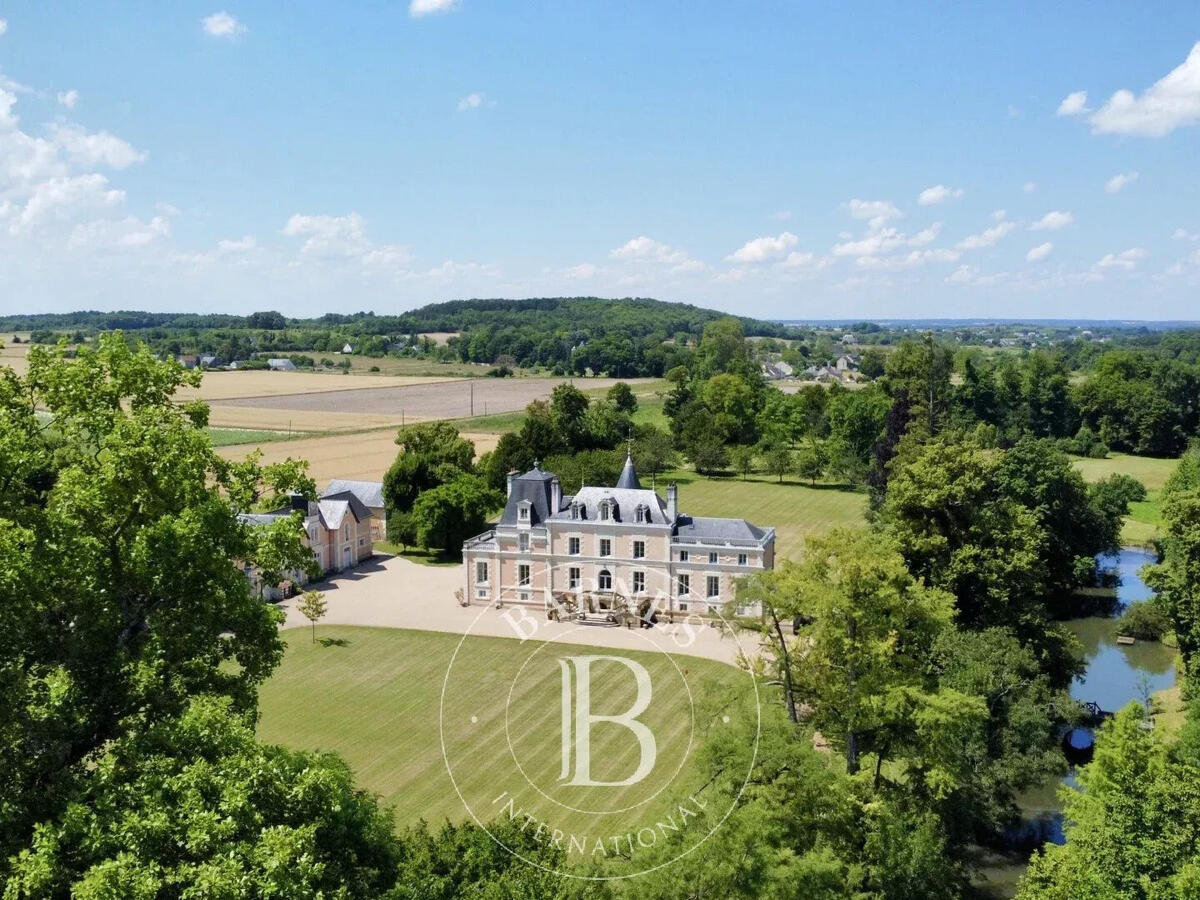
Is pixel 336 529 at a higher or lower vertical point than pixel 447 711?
higher

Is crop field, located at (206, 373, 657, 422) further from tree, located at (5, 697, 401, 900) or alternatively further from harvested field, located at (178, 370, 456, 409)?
tree, located at (5, 697, 401, 900)

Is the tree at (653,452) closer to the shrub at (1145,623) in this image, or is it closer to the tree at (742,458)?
the tree at (742,458)

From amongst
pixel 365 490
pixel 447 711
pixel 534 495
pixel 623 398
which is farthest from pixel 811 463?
pixel 447 711

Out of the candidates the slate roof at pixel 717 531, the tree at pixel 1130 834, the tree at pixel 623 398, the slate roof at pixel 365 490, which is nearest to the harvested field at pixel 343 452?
the slate roof at pixel 365 490

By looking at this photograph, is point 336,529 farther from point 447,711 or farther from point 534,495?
point 447,711

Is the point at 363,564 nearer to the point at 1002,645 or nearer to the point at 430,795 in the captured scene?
the point at 430,795

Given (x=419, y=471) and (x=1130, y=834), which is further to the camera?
(x=419, y=471)
